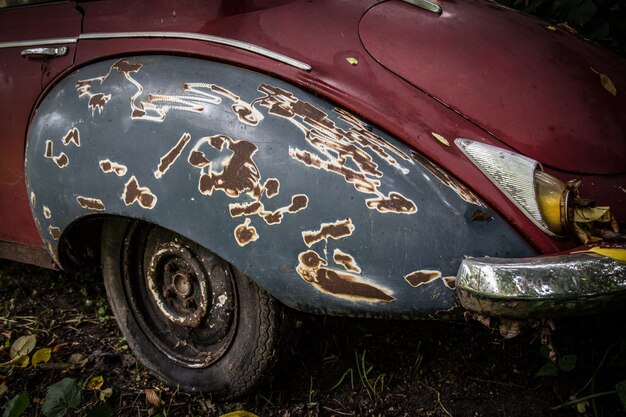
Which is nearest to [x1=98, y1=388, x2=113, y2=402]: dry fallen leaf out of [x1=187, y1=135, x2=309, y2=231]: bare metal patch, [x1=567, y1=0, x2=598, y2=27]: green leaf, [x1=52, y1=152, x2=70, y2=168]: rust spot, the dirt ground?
the dirt ground

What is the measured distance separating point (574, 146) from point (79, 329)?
2.01 m

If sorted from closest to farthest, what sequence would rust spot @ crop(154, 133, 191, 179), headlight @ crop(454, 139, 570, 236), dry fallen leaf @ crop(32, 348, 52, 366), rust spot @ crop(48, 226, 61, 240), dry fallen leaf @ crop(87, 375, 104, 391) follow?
1. headlight @ crop(454, 139, 570, 236)
2. rust spot @ crop(154, 133, 191, 179)
3. rust spot @ crop(48, 226, 61, 240)
4. dry fallen leaf @ crop(87, 375, 104, 391)
5. dry fallen leaf @ crop(32, 348, 52, 366)

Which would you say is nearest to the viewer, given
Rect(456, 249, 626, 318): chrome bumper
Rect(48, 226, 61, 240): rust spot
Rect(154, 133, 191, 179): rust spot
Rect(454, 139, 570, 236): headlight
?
Rect(456, 249, 626, 318): chrome bumper

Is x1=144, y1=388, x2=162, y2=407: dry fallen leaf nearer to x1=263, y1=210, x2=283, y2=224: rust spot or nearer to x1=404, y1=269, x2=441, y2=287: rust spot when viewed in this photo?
x1=263, y1=210, x2=283, y2=224: rust spot

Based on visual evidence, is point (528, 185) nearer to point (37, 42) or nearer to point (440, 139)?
point (440, 139)

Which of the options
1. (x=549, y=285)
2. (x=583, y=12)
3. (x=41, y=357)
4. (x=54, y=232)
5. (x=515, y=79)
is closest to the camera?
(x=549, y=285)

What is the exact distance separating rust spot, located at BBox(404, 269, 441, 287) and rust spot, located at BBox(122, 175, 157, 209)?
729 mm

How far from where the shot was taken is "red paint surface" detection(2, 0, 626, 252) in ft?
4.36

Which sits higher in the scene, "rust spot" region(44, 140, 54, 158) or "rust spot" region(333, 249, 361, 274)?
"rust spot" region(333, 249, 361, 274)

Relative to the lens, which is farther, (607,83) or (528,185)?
(607,83)

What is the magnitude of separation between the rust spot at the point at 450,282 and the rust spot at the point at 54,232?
127 centimetres

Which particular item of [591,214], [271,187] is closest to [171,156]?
[271,187]

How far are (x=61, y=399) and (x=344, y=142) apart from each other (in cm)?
111

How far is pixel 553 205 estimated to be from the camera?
126 centimetres
